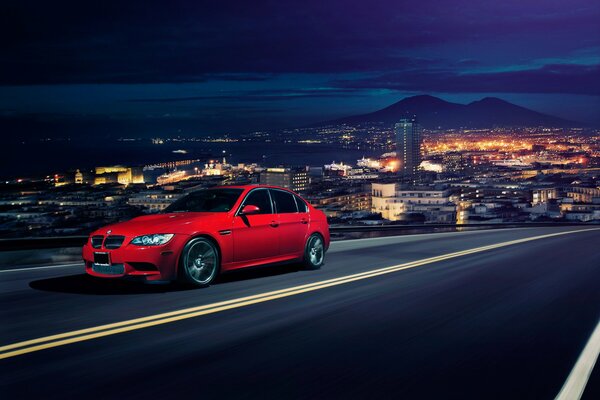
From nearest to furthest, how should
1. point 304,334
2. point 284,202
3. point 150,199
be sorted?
point 304,334 → point 284,202 → point 150,199

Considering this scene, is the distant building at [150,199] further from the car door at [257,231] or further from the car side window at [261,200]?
the car door at [257,231]

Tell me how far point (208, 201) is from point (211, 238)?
1135 mm

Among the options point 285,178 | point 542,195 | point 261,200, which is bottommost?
point 542,195

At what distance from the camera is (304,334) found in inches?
265

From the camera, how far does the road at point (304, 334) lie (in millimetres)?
4996

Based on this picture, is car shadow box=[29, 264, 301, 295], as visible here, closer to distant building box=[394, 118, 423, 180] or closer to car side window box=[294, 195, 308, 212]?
car side window box=[294, 195, 308, 212]

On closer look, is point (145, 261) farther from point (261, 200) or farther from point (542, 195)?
point (542, 195)

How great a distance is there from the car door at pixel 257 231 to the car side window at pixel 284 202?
0.51ft

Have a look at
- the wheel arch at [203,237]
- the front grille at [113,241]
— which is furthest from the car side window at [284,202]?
the front grille at [113,241]

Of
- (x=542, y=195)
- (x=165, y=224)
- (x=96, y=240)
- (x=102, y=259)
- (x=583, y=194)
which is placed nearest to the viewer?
(x=102, y=259)

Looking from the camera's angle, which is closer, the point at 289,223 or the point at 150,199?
the point at 289,223

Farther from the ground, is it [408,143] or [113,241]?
[408,143]

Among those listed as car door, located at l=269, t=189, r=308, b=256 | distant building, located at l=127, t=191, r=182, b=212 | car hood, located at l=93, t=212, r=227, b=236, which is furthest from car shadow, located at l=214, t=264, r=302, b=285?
distant building, located at l=127, t=191, r=182, b=212

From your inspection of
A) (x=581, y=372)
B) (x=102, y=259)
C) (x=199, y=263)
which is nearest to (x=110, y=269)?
(x=102, y=259)
